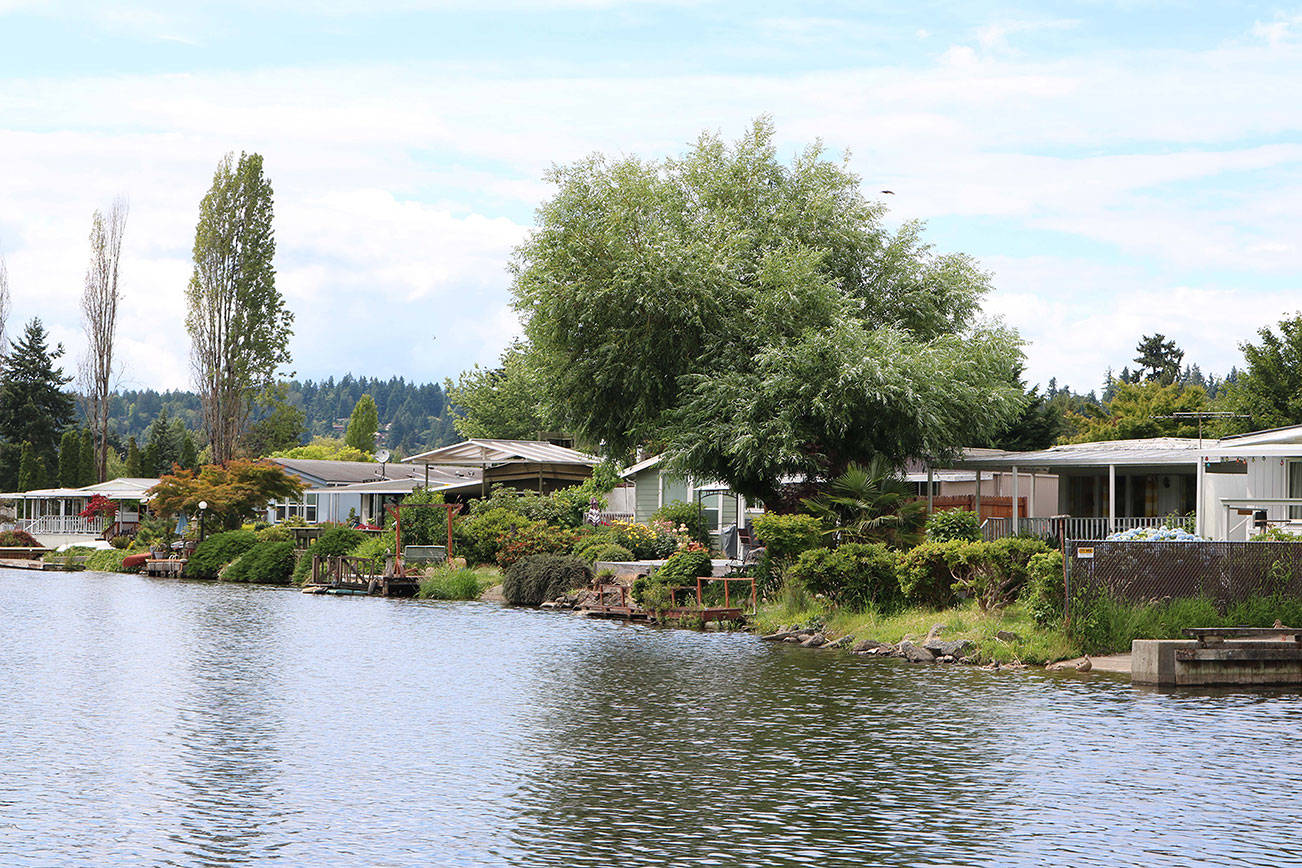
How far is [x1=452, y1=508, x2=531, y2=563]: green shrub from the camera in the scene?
1811 inches

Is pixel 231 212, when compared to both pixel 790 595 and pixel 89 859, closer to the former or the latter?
pixel 790 595

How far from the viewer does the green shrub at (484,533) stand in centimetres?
4600

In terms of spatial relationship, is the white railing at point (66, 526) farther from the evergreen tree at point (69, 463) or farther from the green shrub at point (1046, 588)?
the green shrub at point (1046, 588)

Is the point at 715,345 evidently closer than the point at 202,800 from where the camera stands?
No

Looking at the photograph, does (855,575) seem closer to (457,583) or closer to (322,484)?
(457,583)

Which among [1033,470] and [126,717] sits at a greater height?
[1033,470]

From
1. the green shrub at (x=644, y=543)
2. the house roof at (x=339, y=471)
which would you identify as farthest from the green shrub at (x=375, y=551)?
the house roof at (x=339, y=471)

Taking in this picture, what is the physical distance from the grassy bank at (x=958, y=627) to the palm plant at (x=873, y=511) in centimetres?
218

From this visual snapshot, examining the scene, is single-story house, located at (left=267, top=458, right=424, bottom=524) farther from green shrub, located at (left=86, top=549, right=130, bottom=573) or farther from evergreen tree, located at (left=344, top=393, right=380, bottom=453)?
evergreen tree, located at (left=344, top=393, right=380, bottom=453)

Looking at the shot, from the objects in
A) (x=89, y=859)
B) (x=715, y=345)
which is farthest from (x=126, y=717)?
(x=715, y=345)

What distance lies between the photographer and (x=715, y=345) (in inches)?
1491

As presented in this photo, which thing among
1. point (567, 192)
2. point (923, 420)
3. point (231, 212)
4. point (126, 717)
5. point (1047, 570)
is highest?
point (231, 212)

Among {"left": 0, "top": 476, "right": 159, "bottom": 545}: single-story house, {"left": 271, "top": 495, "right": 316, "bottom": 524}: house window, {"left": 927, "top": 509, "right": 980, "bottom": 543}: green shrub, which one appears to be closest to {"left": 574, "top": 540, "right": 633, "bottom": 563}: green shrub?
{"left": 927, "top": 509, "right": 980, "bottom": 543}: green shrub

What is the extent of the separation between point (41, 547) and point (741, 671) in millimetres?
57387
